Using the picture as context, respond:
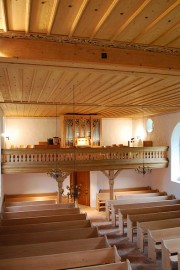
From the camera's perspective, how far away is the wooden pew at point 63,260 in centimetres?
557

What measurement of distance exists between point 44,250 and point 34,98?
4618mm

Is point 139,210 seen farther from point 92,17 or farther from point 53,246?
point 92,17

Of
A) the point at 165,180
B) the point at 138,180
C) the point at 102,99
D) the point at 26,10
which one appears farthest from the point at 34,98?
the point at 138,180

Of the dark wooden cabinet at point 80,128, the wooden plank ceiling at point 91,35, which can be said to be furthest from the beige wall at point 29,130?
the wooden plank ceiling at point 91,35

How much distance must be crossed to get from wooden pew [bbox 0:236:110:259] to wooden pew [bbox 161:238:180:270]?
61.4 inches

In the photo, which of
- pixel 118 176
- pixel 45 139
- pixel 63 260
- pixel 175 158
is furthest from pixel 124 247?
pixel 45 139

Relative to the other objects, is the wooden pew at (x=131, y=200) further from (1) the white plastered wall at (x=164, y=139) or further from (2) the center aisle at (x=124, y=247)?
(1) the white plastered wall at (x=164, y=139)

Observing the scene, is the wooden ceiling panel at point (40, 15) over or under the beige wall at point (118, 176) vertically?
over

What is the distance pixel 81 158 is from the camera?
12.8m

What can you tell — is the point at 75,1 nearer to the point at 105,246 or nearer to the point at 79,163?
the point at 105,246

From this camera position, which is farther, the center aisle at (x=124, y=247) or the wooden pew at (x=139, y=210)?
the wooden pew at (x=139, y=210)

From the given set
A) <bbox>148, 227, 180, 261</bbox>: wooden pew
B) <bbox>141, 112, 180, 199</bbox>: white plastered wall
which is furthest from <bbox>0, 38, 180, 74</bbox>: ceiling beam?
<bbox>141, 112, 180, 199</bbox>: white plastered wall

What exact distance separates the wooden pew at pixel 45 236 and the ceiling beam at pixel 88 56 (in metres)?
5.29

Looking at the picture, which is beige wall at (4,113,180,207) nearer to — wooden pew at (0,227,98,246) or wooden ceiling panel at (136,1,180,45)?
wooden pew at (0,227,98,246)
